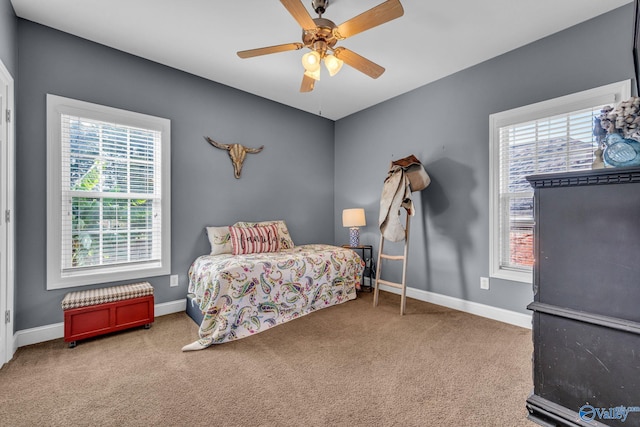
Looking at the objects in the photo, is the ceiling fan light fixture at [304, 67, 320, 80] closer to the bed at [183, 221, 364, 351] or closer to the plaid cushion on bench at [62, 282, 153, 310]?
the bed at [183, 221, 364, 351]

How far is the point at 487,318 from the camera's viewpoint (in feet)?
9.64

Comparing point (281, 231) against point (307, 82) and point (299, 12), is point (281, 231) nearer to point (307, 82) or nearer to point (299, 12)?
point (307, 82)

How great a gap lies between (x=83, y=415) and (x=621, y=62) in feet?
14.2

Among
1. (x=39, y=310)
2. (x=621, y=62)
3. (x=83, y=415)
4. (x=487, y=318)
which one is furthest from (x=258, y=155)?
(x=621, y=62)

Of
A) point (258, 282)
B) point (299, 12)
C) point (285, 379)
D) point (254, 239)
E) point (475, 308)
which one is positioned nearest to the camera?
point (299, 12)

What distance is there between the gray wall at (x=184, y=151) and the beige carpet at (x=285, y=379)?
741 millimetres

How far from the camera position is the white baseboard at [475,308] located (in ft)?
8.95

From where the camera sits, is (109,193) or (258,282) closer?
(258,282)

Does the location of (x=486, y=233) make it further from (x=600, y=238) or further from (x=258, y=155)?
(x=258, y=155)

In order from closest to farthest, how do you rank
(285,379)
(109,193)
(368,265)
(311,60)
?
(285,379) < (311,60) < (109,193) < (368,265)

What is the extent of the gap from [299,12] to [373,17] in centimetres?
46

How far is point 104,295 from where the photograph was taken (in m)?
2.48

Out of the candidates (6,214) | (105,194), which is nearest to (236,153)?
(105,194)

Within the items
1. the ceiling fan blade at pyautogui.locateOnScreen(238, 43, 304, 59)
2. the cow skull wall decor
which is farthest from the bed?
the ceiling fan blade at pyautogui.locateOnScreen(238, 43, 304, 59)
